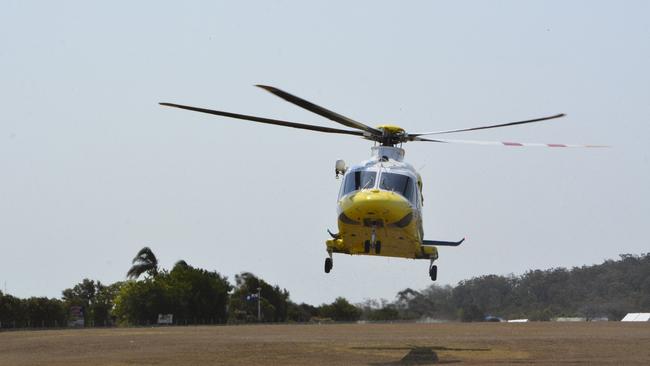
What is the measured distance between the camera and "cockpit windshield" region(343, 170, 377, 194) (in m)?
38.3

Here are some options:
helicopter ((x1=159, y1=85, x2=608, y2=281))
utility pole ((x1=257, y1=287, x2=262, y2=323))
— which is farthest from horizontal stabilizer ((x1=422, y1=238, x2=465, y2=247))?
utility pole ((x1=257, y1=287, x2=262, y2=323))

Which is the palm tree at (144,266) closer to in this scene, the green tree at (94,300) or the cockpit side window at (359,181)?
the green tree at (94,300)

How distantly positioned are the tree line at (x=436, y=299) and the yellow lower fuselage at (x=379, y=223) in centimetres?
6203

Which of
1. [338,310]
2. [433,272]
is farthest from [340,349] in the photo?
[338,310]

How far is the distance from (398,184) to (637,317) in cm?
6989

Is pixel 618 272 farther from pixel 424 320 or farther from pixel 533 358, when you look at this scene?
pixel 533 358

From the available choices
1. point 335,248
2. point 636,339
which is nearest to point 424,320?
point 636,339

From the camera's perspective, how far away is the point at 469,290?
105 meters

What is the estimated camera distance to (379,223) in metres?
37.7

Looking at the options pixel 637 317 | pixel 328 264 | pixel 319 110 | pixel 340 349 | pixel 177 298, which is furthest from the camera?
pixel 177 298

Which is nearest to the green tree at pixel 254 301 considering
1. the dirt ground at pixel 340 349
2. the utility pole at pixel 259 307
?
the utility pole at pixel 259 307

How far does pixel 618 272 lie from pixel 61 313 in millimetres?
59121

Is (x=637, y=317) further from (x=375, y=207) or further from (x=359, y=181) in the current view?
(x=375, y=207)

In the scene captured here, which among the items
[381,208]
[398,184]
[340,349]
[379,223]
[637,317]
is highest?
[398,184]
